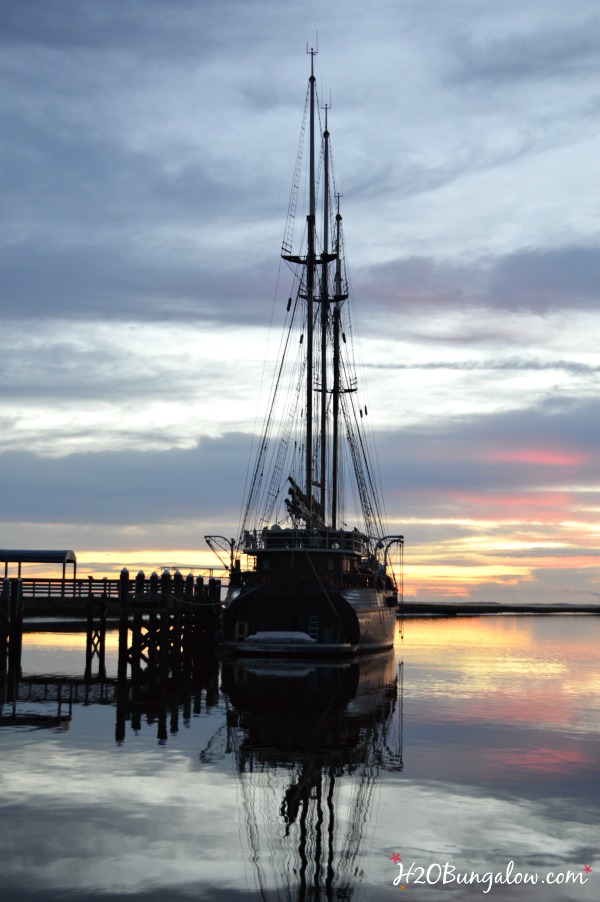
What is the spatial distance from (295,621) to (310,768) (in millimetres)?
31310

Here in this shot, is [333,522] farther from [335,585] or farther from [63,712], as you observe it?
[63,712]

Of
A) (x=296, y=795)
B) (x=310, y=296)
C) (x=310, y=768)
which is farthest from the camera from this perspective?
(x=310, y=296)

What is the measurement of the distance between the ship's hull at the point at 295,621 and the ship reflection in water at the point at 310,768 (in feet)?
17.6

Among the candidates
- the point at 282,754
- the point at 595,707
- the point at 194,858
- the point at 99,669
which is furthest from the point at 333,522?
the point at 194,858

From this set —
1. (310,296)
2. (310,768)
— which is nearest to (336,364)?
(310,296)

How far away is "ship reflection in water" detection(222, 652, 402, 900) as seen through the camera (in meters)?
15.6

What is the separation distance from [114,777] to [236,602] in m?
33.1

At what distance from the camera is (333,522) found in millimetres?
73688

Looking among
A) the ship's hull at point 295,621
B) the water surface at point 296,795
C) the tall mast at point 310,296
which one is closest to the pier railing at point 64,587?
the ship's hull at point 295,621

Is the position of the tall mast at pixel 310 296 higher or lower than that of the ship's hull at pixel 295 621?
higher

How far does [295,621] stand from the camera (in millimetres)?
54875

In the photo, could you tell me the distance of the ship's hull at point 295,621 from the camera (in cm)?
5238

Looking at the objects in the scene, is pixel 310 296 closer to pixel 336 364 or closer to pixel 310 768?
pixel 336 364

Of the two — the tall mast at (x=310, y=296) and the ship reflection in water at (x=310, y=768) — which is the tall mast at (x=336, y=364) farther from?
the ship reflection in water at (x=310, y=768)
